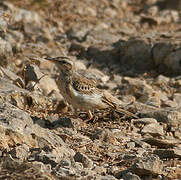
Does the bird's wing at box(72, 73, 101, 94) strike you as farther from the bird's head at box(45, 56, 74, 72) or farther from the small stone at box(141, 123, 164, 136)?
the small stone at box(141, 123, 164, 136)

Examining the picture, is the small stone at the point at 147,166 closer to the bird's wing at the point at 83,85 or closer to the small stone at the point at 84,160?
the small stone at the point at 84,160

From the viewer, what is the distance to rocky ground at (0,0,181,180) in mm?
6664

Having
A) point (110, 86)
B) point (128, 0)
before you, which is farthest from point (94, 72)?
point (128, 0)

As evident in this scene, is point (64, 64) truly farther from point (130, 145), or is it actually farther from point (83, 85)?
point (130, 145)

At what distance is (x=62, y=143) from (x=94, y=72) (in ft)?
17.6

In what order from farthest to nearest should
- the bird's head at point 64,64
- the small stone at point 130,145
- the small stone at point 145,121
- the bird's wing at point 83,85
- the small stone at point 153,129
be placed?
the bird's head at point 64,64
the small stone at point 145,121
the bird's wing at point 83,85
the small stone at point 153,129
the small stone at point 130,145

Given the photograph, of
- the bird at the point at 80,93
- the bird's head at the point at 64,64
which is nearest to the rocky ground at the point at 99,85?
the bird at the point at 80,93

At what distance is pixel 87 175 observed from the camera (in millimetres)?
6434

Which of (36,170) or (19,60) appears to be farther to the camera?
(19,60)

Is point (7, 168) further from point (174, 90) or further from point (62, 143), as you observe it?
point (174, 90)

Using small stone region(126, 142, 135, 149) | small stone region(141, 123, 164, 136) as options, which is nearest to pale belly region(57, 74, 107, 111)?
small stone region(141, 123, 164, 136)

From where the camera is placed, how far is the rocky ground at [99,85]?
6.66m

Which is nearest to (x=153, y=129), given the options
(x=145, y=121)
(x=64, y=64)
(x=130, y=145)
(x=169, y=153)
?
(x=145, y=121)

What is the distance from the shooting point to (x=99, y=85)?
11766 mm
